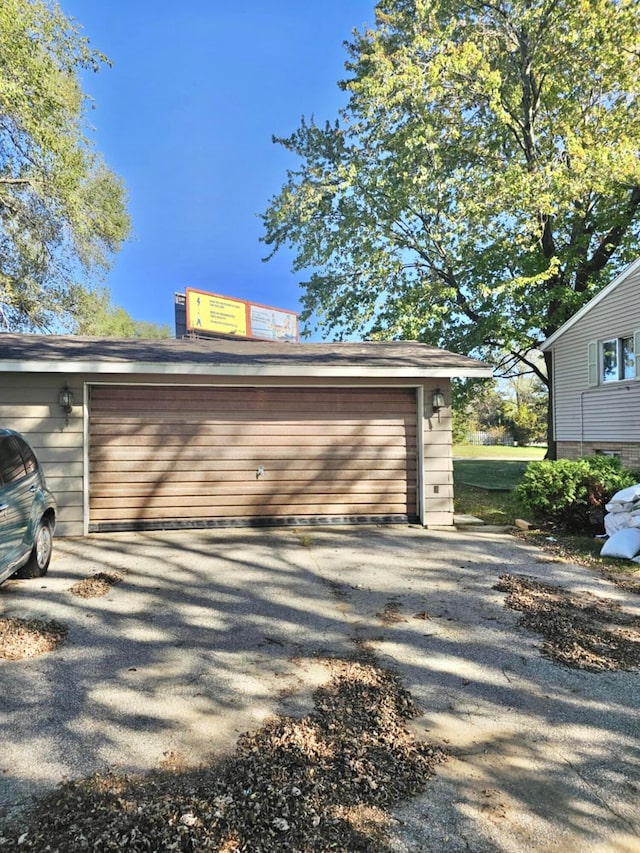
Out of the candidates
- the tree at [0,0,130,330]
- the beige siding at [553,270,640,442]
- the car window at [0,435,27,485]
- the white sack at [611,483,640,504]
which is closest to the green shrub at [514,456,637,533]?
the white sack at [611,483,640,504]

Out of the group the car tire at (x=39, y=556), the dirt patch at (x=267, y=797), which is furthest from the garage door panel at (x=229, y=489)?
the dirt patch at (x=267, y=797)

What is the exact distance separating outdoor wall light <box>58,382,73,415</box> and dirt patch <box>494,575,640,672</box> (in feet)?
19.1

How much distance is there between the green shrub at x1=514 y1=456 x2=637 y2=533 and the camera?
707 centimetres

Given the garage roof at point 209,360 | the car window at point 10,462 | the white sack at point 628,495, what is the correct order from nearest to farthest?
the car window at point 10,462
the white sack at point 628,495
the garage roof at point 209,360

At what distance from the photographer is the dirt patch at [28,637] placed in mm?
3352

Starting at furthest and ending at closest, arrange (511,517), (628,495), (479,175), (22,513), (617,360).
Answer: (479,175) < (617,360) < (511,517) < (628,495) < (22,513)

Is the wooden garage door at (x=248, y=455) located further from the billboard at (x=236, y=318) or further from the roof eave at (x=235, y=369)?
the billboard at (x=236, y=318)

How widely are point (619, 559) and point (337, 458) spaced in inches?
151

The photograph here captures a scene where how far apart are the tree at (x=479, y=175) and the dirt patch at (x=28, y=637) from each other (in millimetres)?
12839

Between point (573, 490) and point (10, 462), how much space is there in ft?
22.8

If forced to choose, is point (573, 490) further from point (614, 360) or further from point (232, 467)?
point (614, 360)

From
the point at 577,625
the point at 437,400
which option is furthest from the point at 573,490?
the point at 577,625

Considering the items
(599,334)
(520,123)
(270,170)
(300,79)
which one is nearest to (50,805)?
(599,334)

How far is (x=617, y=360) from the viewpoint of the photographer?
12477 millimetres
